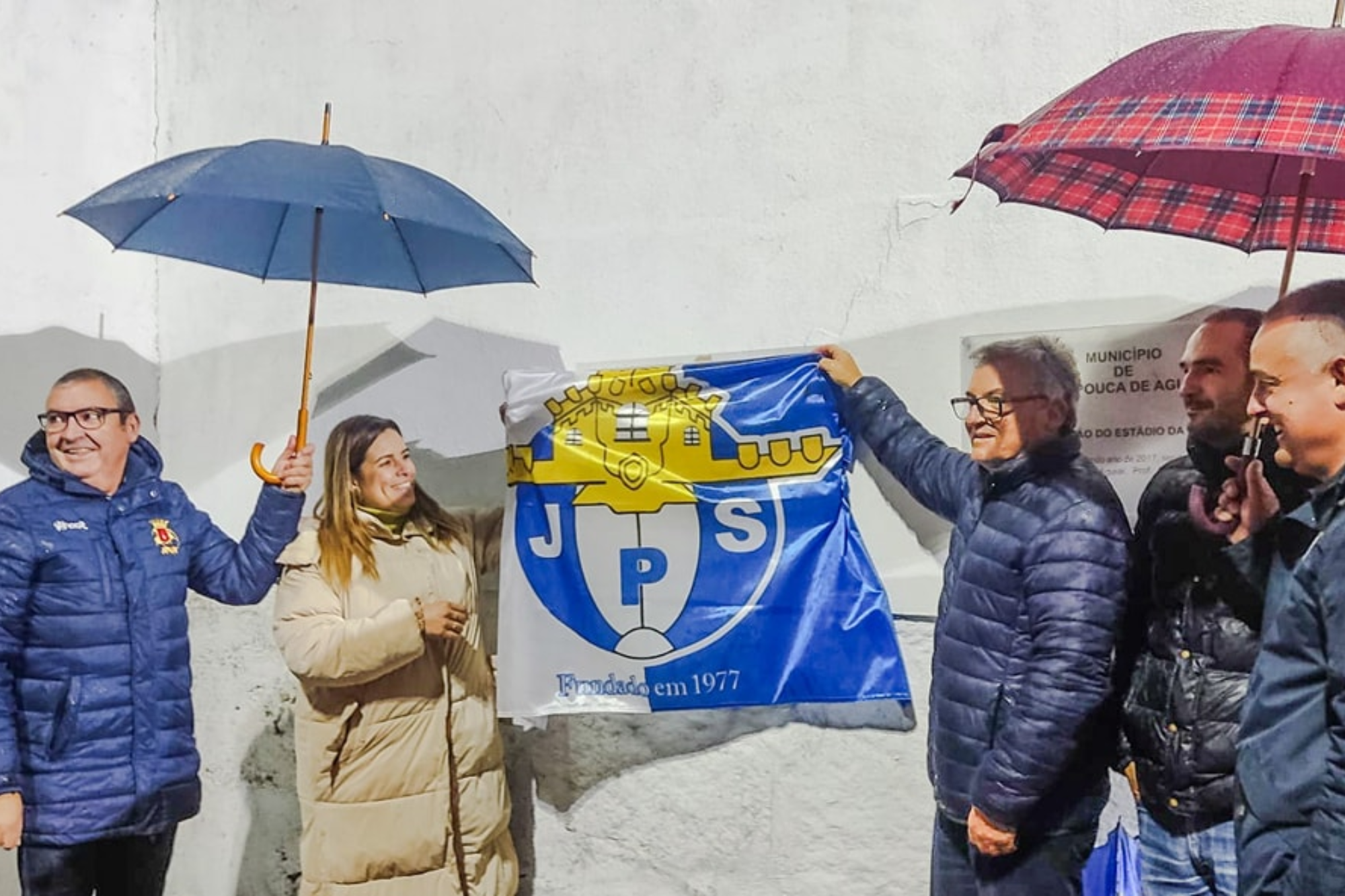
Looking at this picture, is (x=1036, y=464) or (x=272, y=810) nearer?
(x=1036, y=464)

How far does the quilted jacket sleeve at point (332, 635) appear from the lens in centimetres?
332

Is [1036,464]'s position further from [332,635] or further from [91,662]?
[91,662]

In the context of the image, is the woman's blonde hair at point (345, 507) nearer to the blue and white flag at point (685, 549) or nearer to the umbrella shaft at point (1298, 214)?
the blue and white flag at point (685, 549)

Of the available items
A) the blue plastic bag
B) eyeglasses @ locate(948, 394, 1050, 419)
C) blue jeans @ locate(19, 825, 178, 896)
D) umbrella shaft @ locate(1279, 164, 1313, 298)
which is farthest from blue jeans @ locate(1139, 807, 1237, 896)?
blue jeans @ locate(19, 825, 178, 896)

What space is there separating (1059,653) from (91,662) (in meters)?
2.42

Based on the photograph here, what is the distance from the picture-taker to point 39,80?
433 cm

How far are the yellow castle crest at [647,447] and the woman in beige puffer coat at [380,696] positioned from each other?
0.45 metres

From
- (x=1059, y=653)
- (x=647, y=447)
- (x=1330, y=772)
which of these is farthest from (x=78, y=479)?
(x=1330, y=772)

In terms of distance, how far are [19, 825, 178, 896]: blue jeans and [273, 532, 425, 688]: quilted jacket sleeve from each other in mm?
594

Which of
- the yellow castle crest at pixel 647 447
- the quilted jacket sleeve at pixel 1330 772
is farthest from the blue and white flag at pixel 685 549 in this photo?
the quilted jacket sleeve at pixel 1330 772

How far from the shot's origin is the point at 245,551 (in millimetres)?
3520

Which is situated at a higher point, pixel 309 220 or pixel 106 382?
pixel 309 220

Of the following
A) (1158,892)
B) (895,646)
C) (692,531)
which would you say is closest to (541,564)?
(692,531)

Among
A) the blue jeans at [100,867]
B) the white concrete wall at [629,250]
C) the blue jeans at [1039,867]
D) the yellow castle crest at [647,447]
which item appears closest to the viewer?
the blue jeans at [1039,867]
